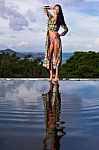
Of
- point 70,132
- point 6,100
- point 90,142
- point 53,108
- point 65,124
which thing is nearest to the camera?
point 90,142

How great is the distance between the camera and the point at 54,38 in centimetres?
972

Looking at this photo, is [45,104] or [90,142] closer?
[90,142]

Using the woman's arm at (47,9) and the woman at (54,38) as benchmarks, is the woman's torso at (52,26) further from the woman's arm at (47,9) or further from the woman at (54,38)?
the woman's arm at (47,9)

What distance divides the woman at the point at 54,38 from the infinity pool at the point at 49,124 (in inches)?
104

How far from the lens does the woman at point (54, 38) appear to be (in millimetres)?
9406

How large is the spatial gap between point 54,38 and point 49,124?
523cm

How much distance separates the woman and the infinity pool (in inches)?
104

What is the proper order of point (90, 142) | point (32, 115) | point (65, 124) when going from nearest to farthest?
1. point (90, 142)
2. point (65, 124)
3. point (32, 115)

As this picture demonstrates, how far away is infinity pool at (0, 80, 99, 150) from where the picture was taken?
3633 millimetres

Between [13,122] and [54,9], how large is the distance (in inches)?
200

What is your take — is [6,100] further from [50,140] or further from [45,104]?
[50,140]

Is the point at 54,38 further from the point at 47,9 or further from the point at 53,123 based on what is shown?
the point at 53,123

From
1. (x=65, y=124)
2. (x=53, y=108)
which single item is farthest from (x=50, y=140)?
(x=53, y=108)

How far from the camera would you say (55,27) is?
9.45m
